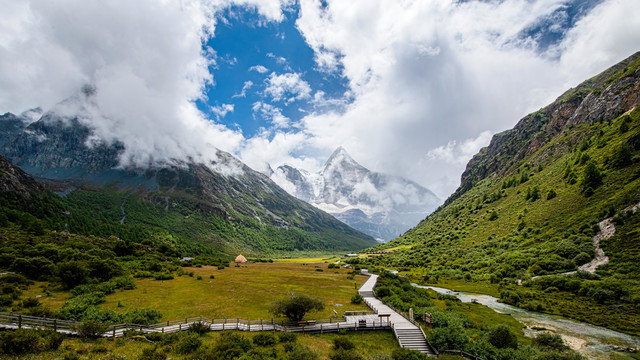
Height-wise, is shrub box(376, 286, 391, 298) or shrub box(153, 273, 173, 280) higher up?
shrub box(153, 273, 173, 280)

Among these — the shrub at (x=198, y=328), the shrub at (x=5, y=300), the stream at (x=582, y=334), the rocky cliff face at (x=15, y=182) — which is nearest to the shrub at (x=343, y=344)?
the shrub at (x=198, y=328)

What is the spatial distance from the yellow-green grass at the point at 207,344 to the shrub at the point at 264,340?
775 mm

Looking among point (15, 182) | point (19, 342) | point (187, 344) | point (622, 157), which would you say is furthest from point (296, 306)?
point (15, 182)

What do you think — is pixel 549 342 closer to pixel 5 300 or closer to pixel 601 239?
pixel 601 239

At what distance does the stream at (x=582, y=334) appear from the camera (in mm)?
31188

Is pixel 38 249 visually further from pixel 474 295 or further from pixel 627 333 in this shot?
pixel 627 333

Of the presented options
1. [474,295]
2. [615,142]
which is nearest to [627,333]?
[474,295]

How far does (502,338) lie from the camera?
32.0 meters

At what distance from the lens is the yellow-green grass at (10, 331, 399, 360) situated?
909 inches

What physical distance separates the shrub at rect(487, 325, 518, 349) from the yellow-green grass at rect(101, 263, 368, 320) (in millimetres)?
19163

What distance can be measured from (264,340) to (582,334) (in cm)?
4464

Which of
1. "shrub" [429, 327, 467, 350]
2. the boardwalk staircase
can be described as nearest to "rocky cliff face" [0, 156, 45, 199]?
the boardwalk staircase

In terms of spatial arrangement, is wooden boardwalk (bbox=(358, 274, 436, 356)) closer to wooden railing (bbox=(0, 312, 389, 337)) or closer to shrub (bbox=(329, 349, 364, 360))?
wooden railing (bbox=(0, 312, 389, 337))

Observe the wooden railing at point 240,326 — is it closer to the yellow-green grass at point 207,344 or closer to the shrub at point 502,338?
the yellow-green grass at point 207,344
